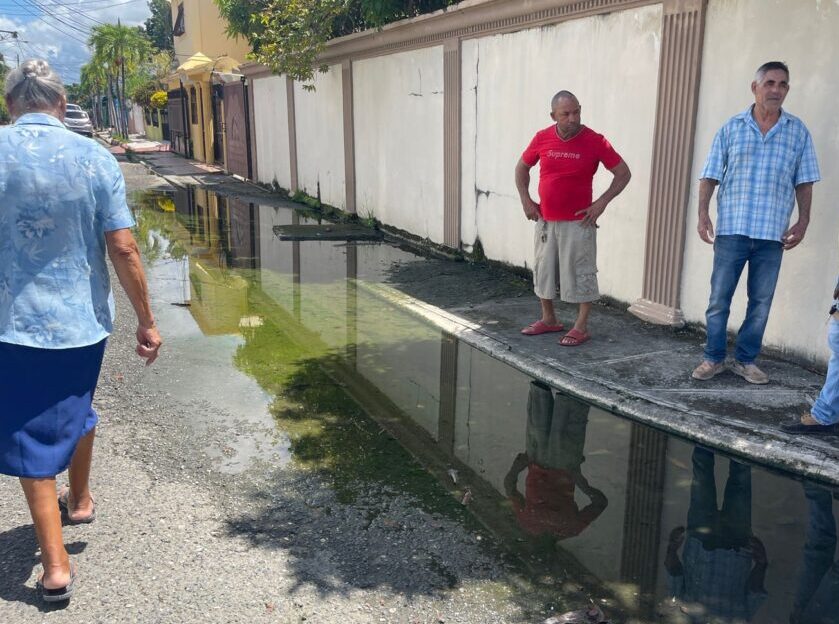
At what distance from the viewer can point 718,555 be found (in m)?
3.16

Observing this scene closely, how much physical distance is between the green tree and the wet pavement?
71.6 metres

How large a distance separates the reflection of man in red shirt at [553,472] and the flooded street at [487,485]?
11mm

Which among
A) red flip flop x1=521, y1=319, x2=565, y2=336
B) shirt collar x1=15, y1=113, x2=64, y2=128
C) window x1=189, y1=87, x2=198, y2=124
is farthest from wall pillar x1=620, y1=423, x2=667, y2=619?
window x1=189, y1=87, x2=198, y2=124

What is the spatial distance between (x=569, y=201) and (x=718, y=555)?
9.47 feet

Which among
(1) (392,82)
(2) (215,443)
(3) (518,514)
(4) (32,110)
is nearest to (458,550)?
(3) (518,514)

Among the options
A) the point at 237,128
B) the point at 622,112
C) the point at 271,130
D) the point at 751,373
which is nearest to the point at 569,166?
the point at 622,112

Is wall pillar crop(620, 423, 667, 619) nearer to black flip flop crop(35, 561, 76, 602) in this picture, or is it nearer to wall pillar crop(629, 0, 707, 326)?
wall pillar crop(629, 0, 707, 326)

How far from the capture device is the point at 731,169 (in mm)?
4547

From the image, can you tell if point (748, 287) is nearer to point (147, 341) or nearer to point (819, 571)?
point (819, 571)

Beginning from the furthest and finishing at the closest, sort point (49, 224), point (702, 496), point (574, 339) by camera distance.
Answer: point (574, 339), point (702, 496), point (49, 224)

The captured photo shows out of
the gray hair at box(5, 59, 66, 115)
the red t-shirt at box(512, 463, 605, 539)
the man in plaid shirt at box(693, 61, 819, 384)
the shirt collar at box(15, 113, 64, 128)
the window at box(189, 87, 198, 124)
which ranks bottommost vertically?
the red t-shirt at box(512, 463, 605, 539)

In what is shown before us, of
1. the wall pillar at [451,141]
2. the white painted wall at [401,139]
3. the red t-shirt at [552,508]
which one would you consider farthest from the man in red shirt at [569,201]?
the white painted wall at [401,139]

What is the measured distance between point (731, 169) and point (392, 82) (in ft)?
23.1

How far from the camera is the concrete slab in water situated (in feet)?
36.4
